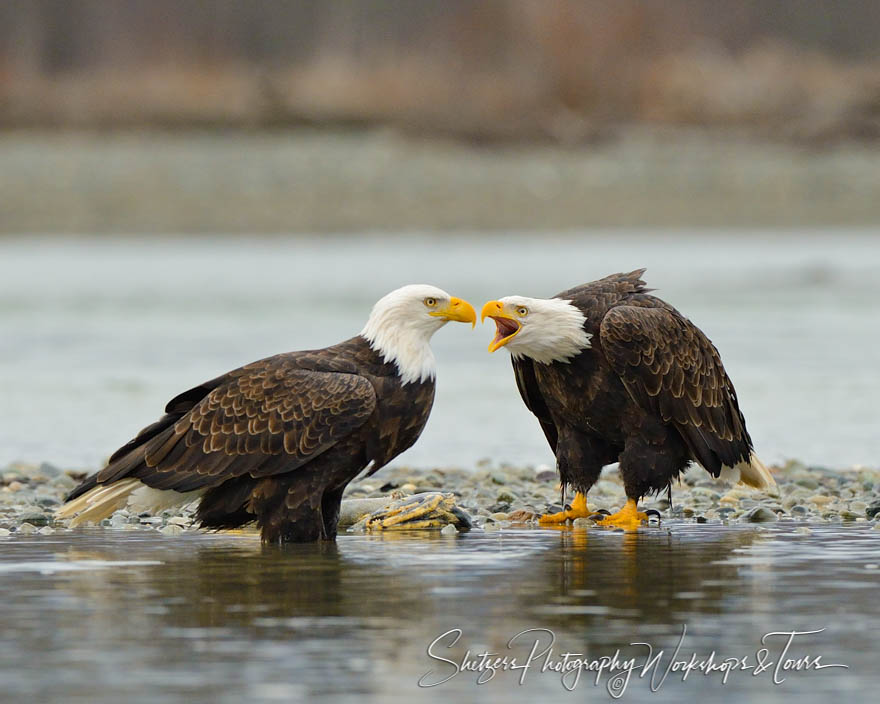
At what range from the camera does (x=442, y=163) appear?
110 feet

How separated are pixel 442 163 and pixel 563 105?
18.5 ft

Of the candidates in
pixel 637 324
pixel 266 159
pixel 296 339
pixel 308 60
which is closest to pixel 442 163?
pixel 266 159

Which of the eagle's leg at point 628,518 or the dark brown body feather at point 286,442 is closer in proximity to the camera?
the dark brown body feather at point 286,442

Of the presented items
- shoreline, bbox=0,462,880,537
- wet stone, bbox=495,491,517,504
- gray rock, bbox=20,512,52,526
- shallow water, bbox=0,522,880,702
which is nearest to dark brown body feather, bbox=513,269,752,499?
shoreline, bbox=0,462,880,537

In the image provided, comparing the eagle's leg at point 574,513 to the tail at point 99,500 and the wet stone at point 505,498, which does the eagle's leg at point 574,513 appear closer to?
the wet stone at point 505,498

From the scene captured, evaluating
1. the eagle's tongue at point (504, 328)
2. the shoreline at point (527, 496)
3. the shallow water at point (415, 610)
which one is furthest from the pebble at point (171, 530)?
the eagle's tongue at point (504, 328)

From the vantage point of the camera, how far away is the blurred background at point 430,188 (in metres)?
15.5

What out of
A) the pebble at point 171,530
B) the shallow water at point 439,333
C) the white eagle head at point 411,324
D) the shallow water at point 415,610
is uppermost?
the shallow water at point 439,333

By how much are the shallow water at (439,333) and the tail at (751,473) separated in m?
2.13

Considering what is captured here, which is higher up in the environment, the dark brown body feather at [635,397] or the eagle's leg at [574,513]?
the dark brown body feather at [635,397]

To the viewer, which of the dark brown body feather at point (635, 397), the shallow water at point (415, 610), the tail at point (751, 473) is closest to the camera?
the shallow water at point (415, 610)

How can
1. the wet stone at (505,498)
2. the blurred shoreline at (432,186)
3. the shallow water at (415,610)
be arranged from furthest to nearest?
the blurred shoreline at (432,186)
the wet stone at (505,498)
the shallow water at (415,610)

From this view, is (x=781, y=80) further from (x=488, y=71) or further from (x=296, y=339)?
(x=296, y=339)

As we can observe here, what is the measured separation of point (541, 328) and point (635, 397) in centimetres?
53
